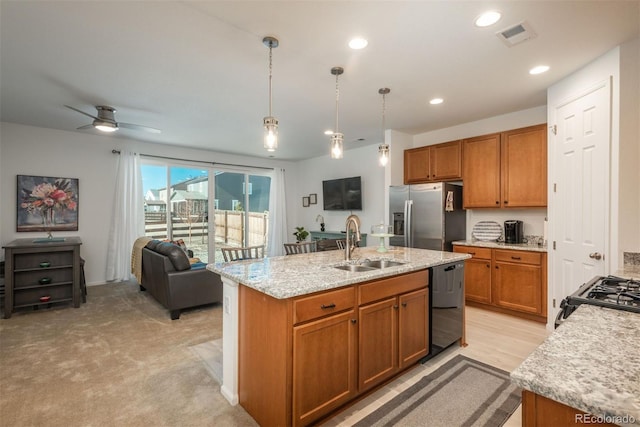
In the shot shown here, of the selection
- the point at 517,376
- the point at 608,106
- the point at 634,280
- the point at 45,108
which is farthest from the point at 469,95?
the point at 45,108

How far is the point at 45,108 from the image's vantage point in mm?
3787

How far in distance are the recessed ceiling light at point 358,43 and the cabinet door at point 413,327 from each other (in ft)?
6.44

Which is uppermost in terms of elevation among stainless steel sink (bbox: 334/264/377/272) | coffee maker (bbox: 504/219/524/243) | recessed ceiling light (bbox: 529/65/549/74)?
recessed ceiling light (bbox: 529/65/549/74)

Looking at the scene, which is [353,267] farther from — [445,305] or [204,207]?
[204,207]

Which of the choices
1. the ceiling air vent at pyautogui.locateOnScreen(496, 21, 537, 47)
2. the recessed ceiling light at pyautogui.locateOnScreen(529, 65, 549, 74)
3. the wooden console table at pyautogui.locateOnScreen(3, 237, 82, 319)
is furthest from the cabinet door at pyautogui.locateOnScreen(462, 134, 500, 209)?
the wooden console table at pyautogui.locateOnScreen(3, 237, 82, 319)

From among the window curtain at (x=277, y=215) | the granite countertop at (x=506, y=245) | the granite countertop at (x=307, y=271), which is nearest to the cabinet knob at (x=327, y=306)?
the granite countertop at (x=307, y=271)

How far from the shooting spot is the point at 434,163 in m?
4.55

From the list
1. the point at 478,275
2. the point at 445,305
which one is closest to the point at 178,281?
the point at 445,305

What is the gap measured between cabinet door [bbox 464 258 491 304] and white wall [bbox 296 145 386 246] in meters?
2.06

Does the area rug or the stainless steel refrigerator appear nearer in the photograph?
the area rug

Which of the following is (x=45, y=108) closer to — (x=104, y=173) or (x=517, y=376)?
(x=104, y=173)

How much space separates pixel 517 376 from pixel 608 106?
284cm

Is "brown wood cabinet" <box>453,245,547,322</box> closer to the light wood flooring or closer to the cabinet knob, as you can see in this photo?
the light wood flooring

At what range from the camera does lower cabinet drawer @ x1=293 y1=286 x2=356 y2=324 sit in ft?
5.33
